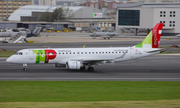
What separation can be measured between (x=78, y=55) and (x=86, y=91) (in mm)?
13697

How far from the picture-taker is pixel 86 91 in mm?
25172

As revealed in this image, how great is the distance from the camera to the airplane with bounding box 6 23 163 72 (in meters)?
37.0

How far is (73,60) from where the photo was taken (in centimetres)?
3800

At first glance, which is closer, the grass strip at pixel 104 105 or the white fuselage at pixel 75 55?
the grass strip at pixel 104 105

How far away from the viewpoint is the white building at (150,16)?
12775 cm

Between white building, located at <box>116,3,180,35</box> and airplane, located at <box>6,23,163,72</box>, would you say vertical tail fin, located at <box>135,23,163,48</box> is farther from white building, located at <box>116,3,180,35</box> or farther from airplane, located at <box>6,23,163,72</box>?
white building, located at <box>116,3,180,35</box>

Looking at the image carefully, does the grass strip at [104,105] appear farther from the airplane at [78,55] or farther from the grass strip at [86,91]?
the airplane at [78,55]

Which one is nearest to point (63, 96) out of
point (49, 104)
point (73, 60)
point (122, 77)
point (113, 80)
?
point (49, 104)

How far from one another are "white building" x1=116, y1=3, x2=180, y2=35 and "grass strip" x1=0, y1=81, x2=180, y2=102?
104 metres

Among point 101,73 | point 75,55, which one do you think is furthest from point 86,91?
point 75,55

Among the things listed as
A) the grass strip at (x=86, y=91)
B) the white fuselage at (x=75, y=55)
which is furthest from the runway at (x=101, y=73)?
the grass strip at (x=86, y=91)

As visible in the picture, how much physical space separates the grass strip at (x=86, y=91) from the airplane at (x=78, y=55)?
7.24 metres

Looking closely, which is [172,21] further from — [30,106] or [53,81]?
[30,106]

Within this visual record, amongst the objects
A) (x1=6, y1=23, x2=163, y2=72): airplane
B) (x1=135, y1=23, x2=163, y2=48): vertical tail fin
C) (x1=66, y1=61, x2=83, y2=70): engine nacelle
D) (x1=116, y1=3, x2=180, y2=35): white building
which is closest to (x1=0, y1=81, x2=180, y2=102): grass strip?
(x1=66, y1=61, x2=83, y2=70): engine nacelle
